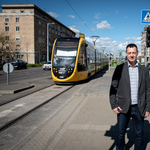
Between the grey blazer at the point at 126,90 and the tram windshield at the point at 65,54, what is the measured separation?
8.91 meters

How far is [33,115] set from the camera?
5617 millimetres

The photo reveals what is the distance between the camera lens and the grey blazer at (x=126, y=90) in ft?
8.63

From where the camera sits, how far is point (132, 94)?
2672mm

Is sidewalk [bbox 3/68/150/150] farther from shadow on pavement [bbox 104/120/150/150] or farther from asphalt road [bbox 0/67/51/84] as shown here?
asphalt road [bbox 0/67/51/84]

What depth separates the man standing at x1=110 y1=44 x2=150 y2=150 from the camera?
263 centimetres

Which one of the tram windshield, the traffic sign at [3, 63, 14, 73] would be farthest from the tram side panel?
the traffic sign at [3, 63, 14, 73]

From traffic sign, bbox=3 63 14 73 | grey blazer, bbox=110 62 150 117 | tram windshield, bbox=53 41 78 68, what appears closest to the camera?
grey blazer, bbox=110 62 150 117

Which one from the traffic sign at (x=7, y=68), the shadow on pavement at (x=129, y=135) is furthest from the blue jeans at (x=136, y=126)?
the traffic sign at (x=7, y=68)

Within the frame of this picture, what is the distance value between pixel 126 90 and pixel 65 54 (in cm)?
945

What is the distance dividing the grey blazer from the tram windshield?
8906 millimetres

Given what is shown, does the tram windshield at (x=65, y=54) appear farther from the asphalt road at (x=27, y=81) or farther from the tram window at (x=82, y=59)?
the asphalt road at (x=27, y=81)

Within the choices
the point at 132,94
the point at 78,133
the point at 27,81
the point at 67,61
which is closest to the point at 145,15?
the point at 67,61

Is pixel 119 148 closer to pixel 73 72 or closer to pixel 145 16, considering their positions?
pixel 145 16

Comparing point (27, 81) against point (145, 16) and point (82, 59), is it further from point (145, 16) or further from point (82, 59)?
point (145, 16)
